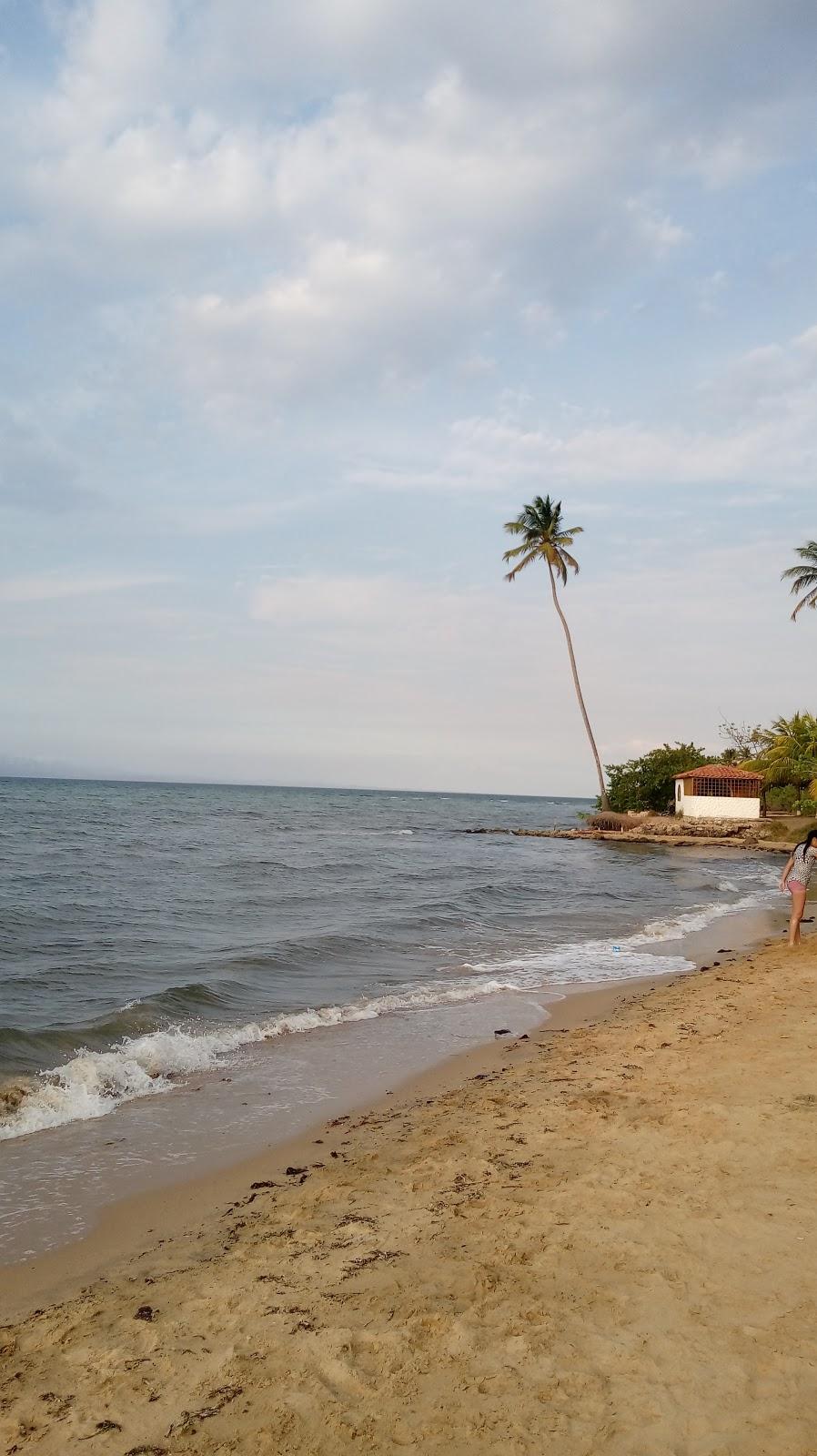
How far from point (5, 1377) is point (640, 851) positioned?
41.8 m

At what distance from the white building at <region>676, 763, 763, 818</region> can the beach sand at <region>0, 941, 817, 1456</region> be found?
46.9 metres

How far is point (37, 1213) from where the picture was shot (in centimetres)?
552

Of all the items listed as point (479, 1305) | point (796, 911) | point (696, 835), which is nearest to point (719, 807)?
point (696, 835)

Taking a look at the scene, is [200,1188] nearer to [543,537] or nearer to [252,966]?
[252,966]

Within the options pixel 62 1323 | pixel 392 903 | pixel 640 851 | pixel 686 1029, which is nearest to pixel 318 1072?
pixel 686 1029

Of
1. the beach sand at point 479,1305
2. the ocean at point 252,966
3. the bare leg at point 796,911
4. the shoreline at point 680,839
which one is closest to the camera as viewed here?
the beach sand at point 479,1305

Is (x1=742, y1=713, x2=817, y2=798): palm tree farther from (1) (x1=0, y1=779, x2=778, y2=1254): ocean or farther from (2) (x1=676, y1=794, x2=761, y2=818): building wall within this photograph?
(1) (x1=0, y1=779, x2=778, y2=1254): ocean

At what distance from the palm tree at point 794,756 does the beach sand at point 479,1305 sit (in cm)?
4673

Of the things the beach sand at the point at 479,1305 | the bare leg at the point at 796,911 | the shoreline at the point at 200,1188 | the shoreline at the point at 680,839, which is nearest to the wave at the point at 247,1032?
the shoreline at the point at 200,1188

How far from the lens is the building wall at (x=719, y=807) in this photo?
50.3 metres

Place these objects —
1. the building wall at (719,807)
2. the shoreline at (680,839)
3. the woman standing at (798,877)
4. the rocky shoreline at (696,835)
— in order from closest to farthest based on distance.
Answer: the woman standing at (798,877), the shoreline at (680,839), the rocky shoreline at (696,835), the building wall at (719,807)

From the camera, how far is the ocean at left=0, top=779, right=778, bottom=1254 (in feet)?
25.2

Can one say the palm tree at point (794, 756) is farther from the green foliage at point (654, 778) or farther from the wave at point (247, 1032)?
the wave at point (247, 1032)

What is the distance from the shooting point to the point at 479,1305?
3.83 m
